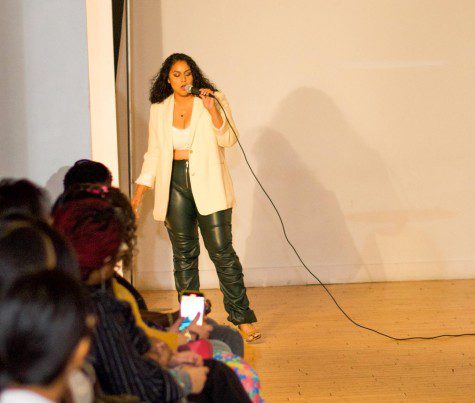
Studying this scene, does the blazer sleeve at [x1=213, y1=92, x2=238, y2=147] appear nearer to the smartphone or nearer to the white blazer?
the white blazer

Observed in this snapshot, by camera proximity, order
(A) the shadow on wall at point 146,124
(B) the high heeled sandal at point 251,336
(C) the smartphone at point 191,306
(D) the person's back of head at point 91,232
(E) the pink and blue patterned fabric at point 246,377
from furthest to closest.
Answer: (A) the shadow on wall at point 146,124, (B) the high heeled sandal at point 251,336, (C) the smartphone at point 191,306, (E) the pink and blue patterned fabric at point 246,377, (D) the person's back of head at point 91,232

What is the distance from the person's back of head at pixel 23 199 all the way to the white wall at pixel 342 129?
2.84 meters

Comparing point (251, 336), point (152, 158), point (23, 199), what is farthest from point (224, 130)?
point (23, 199)

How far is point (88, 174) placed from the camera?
2.44 m

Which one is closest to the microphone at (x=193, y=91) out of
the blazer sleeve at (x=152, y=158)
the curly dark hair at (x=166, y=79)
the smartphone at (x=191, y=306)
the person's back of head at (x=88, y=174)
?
the curly dark hair at (x=166, y=79)

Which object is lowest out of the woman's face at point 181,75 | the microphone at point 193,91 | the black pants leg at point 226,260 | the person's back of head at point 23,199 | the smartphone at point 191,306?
the black pants leg at point 226,260

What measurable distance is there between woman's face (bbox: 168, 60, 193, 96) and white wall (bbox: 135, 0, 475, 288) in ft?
3.74

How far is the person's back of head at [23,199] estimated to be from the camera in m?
1.83

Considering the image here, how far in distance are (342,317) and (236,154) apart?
4.17 ft

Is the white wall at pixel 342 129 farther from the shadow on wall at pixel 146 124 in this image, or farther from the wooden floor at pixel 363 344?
the wooden floor at pixel 363 344

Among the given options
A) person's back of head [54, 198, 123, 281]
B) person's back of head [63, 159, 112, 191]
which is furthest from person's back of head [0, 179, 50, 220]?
person's back of head [63, 159, 112, 191]

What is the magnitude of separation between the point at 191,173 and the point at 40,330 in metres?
2.47

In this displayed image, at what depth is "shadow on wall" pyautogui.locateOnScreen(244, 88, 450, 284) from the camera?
4777 millimetres

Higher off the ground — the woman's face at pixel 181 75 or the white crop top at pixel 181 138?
the woman's face at pixel 181 75
